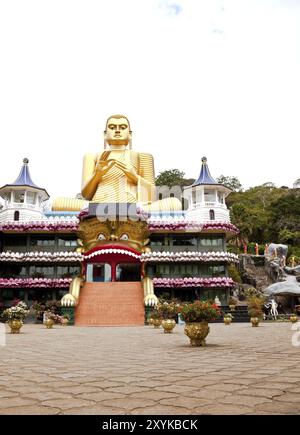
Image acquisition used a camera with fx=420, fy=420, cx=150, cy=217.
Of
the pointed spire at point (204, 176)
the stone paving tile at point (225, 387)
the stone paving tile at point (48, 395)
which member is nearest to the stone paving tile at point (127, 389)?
the stone paving tile at point (48, 395)

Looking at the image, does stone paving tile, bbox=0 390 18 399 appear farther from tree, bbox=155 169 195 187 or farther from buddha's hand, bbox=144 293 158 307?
tree, bbox=155 169 195 187

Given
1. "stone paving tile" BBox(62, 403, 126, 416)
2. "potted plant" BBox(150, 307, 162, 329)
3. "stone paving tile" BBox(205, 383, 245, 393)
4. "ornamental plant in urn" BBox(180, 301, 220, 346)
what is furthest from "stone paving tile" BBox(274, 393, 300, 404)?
"potted plant" BBox(150, 307, 162, 329)

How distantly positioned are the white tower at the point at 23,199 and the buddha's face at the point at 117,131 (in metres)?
7.05

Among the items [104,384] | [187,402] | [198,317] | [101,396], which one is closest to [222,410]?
[187,402]

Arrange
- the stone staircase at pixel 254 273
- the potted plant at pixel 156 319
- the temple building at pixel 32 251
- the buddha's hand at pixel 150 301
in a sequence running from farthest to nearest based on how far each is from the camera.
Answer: the stone staircase at pixel 254 273
the temple building at pixel 32 251
the buddha's hand at pixel 150 301
the potted plant at pixel 156 319

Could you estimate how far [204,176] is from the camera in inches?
1339

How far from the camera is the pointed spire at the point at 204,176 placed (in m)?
33.5

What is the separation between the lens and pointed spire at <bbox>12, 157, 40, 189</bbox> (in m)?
33.6

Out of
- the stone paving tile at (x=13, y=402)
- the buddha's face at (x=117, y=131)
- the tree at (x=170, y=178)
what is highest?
the tree at (x=170, y=178)

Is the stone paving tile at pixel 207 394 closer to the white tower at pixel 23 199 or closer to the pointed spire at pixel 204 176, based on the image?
the pointed spire at pixel 204 176
